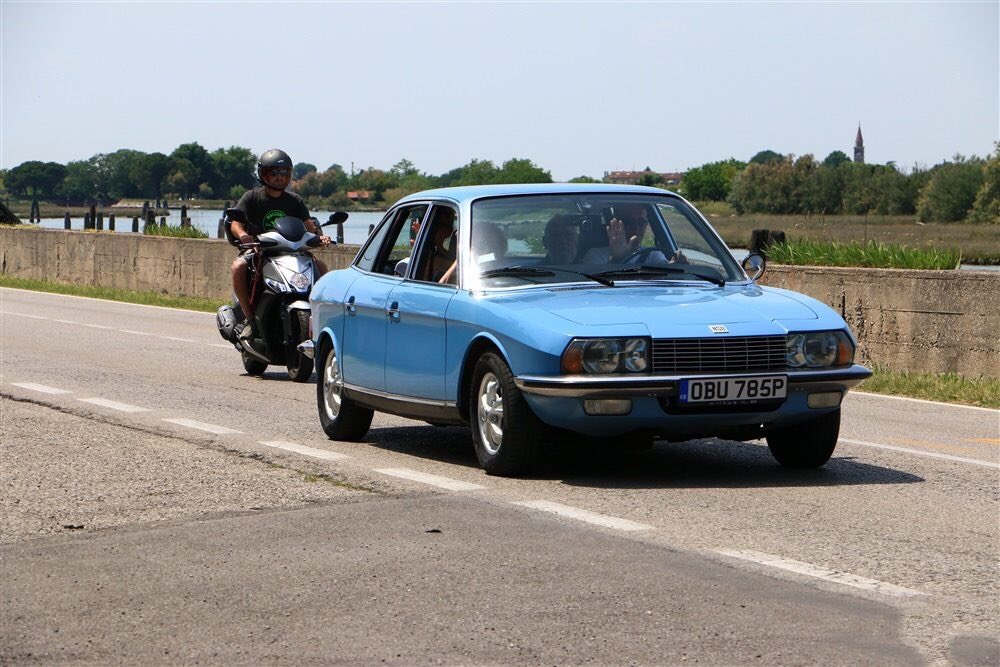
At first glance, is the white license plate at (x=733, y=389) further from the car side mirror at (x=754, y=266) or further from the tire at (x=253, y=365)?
the tire at (x=253, y=365)

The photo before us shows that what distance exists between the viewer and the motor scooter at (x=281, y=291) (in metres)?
16.0

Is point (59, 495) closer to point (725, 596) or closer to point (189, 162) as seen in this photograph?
point (725, 596)

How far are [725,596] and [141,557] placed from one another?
241cm

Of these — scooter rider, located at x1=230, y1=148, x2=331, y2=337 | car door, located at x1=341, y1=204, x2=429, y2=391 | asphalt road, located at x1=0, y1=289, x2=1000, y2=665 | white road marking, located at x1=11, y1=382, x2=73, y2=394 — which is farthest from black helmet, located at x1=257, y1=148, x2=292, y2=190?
car door, located at x1=341, y1=204, x2=429, y2=391

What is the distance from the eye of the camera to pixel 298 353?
1603cm

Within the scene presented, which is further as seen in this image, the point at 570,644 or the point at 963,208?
the point at 963,208

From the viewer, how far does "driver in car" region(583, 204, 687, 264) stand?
10062 millimetres

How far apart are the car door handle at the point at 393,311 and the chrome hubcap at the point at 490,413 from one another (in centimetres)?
116

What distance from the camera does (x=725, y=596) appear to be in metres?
6.39

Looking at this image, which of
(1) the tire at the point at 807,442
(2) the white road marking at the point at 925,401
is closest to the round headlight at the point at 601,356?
(1) the tire at the point at 807,442

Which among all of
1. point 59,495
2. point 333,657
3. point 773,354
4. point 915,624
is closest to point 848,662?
point 915,624

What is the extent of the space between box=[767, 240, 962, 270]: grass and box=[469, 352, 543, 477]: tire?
9.85m

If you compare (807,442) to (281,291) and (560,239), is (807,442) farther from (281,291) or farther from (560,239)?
(281,291)

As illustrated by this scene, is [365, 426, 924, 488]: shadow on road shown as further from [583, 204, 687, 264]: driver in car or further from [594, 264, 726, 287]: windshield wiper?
[583, 204, 687, 264]: driver in car
